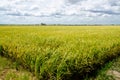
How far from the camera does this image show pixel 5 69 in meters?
6.78

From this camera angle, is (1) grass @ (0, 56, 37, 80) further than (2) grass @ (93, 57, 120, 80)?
Yes

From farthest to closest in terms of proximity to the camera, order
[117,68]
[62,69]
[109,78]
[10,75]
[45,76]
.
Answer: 1. [117,68]
2. [10,75]
3. [109,78]
4. [45,76]
5. [62,69]

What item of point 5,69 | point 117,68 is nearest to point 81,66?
point 117,68

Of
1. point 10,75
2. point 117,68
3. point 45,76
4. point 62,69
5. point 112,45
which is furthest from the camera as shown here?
point 112,45

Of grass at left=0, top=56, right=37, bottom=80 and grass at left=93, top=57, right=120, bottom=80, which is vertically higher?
grass at left=93, top=57, right=120, bottom=80

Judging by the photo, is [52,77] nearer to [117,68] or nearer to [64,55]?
[64,55]

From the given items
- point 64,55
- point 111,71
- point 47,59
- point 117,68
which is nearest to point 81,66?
point 64,55

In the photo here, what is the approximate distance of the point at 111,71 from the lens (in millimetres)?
6172

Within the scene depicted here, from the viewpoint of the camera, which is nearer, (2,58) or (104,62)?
(104,62)

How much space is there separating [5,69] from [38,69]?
6.47ft

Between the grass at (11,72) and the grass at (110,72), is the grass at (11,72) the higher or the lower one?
the lower one

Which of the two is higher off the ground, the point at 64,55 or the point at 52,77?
the point at 64,55

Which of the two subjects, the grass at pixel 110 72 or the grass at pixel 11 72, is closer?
the grass at pixel 110 72

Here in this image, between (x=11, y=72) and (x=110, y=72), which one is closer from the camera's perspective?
(x=110, y=72)
